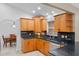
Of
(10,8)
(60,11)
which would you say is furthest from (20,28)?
(60,11)

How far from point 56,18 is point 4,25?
2.10 feet

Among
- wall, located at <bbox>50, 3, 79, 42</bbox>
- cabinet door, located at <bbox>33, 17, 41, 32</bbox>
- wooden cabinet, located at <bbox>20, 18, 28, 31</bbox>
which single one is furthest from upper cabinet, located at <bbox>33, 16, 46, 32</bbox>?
wall, located at <bbox>50, 3, 79, 42</bbox>

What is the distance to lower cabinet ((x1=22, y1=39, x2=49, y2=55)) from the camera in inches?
49.8

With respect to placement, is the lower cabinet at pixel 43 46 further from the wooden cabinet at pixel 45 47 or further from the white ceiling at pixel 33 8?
the white ceiling at pixel 33 8

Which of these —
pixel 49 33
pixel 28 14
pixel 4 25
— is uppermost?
pixel 28 14

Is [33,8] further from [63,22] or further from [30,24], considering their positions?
[63,22]

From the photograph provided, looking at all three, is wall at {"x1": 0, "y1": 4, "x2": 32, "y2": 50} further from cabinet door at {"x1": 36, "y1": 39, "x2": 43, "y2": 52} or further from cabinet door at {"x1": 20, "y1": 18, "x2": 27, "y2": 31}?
cabinet door at {"x1": 36, "y1": 39, "x2": 43, "y2": 52}

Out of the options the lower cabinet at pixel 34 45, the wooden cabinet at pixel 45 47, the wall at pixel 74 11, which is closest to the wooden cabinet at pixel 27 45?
the lower cabinet at pixel 34 45

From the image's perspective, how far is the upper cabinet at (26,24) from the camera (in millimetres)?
1228

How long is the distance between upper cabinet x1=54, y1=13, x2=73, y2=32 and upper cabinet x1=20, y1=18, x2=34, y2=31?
295 mm

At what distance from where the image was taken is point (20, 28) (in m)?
1.25

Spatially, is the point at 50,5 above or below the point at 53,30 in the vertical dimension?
above

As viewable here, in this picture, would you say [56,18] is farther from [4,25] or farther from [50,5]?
[4,25]

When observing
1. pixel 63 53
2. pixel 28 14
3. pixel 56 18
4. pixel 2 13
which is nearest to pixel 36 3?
pixel 28 14
